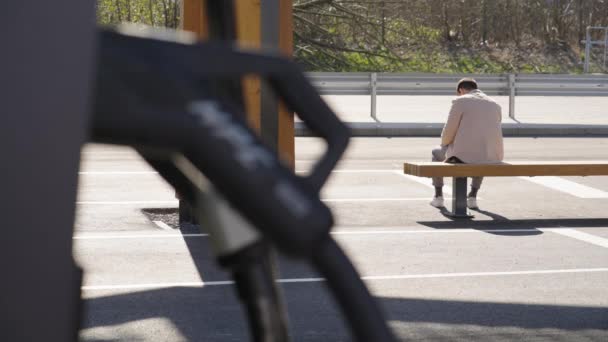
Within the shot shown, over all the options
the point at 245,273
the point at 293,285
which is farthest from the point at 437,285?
the point at 245,273

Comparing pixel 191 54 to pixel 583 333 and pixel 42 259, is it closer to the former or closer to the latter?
pixel 42 259

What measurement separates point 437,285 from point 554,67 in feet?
Result: 90.0

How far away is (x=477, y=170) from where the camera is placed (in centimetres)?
1130

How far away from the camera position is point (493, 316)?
6.78m

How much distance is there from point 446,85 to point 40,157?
74.1 ft

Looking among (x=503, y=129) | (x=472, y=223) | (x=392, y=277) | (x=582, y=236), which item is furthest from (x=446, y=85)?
(x=392, y=277)

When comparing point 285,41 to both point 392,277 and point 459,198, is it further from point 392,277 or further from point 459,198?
point 459,198

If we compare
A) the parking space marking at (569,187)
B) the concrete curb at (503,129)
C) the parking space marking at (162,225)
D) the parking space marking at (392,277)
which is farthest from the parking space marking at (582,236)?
the concrete curb at (503,129)

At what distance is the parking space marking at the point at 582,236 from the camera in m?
9.83

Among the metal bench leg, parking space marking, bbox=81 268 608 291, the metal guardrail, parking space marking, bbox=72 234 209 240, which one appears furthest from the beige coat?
the metal guardrail

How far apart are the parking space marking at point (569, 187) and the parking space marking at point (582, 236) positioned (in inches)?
103

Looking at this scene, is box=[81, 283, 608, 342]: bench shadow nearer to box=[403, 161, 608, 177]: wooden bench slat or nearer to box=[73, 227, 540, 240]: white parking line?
box=[73, 227, 540, 240]: white parking line

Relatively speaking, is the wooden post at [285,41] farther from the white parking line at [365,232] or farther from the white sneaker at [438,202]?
the white sneaker at [438,202]

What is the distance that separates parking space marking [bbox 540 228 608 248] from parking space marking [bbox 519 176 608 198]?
8.56 feet
